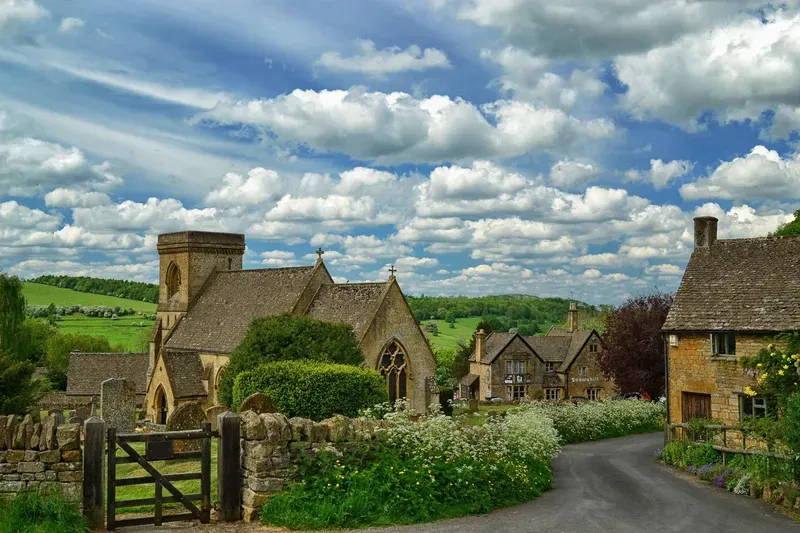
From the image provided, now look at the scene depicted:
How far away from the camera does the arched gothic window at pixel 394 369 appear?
3669cm

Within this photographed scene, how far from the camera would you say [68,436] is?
44.3ft

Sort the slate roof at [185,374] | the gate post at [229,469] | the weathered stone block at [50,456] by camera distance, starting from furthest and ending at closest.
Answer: the slate roof at [185,374] < the gate post at [229,469] < the weathered stone block at [50,456]

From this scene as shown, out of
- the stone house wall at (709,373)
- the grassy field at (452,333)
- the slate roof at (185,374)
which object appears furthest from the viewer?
the grassy field at (452,333)

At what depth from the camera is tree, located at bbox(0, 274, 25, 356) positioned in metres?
70.5

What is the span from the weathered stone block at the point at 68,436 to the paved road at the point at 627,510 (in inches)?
234

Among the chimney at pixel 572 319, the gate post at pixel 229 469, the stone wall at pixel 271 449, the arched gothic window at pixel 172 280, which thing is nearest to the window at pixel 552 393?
the chimney at pixel 572 319

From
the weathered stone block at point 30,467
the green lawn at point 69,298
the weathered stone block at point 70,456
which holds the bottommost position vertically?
the weathered stone block at point 30,467

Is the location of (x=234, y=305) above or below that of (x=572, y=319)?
above

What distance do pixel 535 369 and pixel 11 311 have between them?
55.1 m

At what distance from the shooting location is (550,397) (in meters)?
84.1

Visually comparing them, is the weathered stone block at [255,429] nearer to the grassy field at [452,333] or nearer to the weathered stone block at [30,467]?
the weathered stone block at [30,467]

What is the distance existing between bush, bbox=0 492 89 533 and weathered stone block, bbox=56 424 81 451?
883 millimetres

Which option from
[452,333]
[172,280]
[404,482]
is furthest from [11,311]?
[452,333]

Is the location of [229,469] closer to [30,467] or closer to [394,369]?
[30,467]
